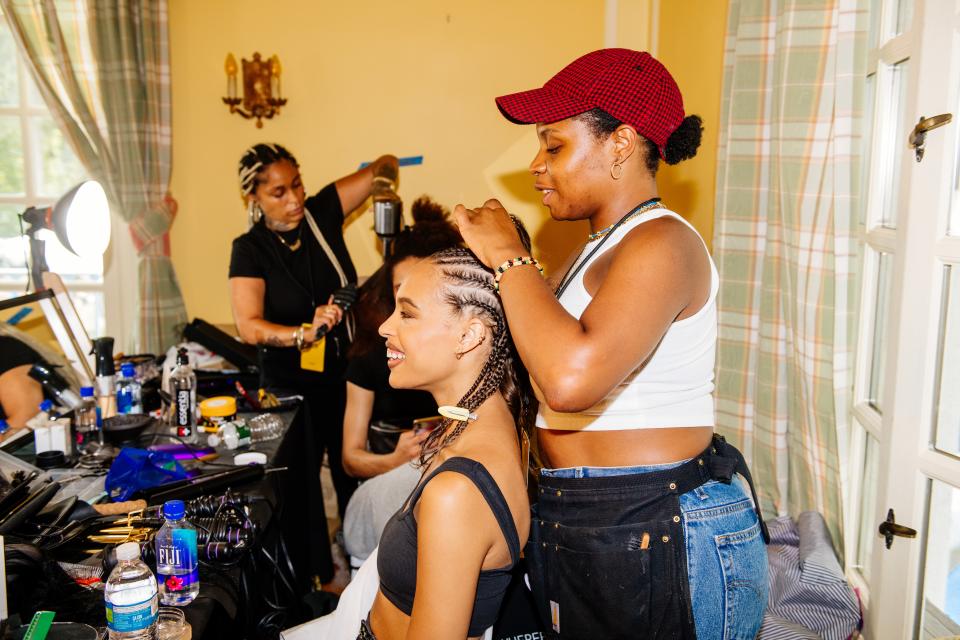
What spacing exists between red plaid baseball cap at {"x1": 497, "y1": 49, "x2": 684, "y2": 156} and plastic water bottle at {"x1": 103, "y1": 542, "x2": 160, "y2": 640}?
958 mm

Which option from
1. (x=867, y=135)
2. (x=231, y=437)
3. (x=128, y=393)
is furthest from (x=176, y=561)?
(x=867, y=135)

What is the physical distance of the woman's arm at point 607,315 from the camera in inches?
40.8

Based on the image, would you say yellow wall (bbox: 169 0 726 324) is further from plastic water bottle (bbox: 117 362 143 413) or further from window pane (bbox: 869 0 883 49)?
window pane (bbox: 869 0 883 49)

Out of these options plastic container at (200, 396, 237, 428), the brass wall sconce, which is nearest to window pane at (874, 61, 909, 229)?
plastic container at (200, 396, 237, 428)

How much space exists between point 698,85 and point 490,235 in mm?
2002

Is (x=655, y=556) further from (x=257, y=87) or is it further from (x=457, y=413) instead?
(x=257, y=87)

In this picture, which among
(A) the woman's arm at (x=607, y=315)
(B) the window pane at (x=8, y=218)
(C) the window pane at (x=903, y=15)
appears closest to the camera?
(A) the woman's arm at (x=607, y=315)

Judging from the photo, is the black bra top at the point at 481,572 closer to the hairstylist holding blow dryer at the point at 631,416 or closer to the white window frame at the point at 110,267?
the hairstylist holding blow dryer at the point at 631,416

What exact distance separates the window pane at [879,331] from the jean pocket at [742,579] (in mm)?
689

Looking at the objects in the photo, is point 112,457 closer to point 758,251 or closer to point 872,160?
point 758,251

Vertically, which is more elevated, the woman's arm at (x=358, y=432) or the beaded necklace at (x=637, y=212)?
the beaded necklace at (x=637, y=212)

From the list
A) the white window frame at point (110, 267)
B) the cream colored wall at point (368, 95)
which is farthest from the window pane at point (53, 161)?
the cream colored wall at point (368, 95)

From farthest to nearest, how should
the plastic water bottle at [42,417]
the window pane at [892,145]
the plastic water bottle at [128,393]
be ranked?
the plastic water bottle at [128,393]
the plastic water bottle at [42,417]
the window pane at [892,145]

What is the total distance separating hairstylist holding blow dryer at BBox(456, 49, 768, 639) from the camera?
3.72 feet
